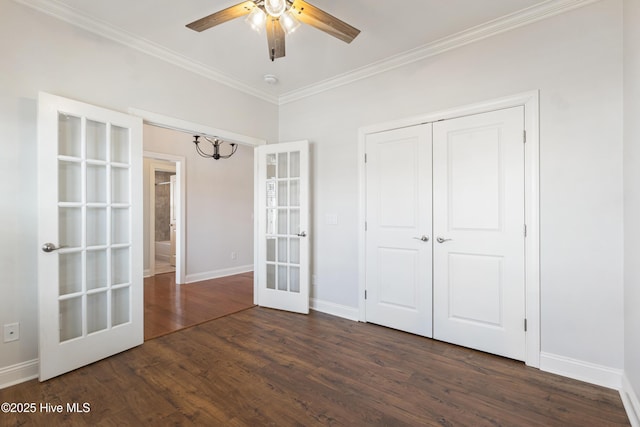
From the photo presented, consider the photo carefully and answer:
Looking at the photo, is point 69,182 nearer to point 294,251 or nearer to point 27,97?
point 27,97

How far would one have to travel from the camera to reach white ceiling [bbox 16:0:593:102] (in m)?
2.30

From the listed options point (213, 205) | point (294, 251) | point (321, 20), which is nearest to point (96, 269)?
point (294, 251)

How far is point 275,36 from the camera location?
1993mm

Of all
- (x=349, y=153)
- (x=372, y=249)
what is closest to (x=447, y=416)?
(x=372, y=249)

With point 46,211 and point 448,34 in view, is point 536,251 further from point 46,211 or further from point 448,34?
point 46,211

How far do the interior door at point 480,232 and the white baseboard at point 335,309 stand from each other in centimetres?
93

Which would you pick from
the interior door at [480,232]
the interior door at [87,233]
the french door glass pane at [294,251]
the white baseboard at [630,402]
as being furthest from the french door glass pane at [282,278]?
the white baseboard at [630,402]

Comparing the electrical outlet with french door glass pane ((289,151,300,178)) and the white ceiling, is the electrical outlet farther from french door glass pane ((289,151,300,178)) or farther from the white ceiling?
french door glass pane ((289,151,300,178))

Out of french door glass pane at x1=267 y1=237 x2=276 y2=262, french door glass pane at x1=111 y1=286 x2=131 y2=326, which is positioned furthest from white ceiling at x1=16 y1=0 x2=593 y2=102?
french door glass pane at x1=111 y1=286 x2=131 y2=326

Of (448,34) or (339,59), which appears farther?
(339,59)

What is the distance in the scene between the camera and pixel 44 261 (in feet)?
7.04

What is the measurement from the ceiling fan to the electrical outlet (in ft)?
8.11

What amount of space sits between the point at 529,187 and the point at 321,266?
2.31 m

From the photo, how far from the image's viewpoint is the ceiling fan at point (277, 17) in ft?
6.12
